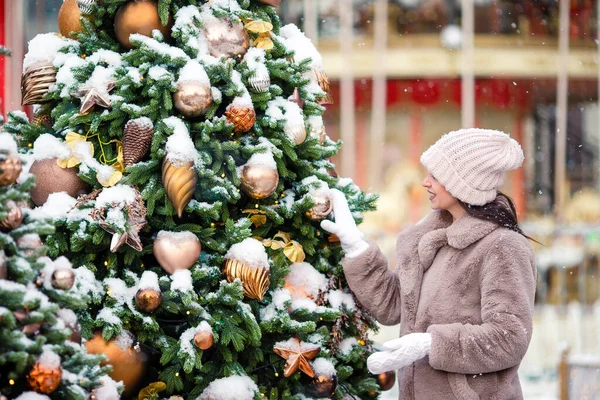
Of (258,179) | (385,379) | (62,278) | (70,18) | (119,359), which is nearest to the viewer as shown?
(62,278)

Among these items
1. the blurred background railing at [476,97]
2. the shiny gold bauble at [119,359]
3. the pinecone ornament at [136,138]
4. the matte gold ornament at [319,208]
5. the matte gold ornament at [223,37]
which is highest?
the matte gold ornament at [223,37]

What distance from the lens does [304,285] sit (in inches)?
84.4

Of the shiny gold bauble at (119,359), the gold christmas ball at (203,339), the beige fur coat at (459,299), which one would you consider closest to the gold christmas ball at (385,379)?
the beige fur coat at (459,299)

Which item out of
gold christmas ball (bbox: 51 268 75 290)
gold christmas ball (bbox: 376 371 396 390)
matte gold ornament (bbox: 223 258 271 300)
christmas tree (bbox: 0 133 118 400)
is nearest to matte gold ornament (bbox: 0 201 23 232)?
christmas tree (bbox: 0 133 118 400)

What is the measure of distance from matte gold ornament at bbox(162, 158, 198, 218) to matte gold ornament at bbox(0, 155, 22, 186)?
48 cm

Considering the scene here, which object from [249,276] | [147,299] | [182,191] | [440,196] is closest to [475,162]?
[440,196]

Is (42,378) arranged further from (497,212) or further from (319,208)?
(497,212)

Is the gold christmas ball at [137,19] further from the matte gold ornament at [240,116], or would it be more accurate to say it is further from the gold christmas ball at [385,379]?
the gold christmas ball at [385,379]

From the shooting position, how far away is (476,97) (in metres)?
7.13

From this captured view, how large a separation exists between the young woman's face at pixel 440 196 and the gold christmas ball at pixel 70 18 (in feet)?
3.19

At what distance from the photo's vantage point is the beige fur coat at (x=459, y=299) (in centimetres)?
196

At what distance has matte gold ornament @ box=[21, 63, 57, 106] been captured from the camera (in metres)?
2.02

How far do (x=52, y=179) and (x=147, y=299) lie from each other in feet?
1.20

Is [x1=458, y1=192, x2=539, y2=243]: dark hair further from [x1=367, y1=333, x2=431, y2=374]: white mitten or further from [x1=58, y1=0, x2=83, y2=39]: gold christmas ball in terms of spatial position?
[x1=58, y1=0, x2=83, y2=39]: gold christmas ball
